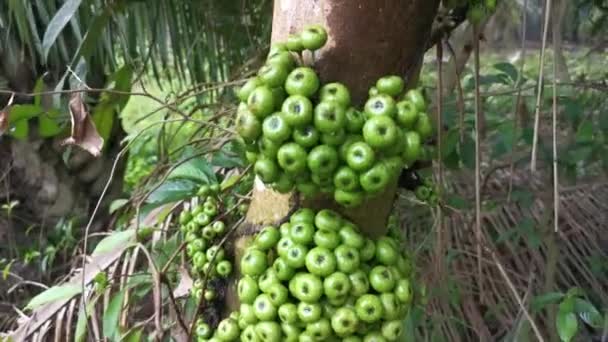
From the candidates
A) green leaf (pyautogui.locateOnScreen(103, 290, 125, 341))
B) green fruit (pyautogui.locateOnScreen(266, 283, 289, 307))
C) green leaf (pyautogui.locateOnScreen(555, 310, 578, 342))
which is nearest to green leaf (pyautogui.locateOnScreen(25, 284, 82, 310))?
green leaf (pyautogui.locateOnScreen(103, 290, 125, 341))

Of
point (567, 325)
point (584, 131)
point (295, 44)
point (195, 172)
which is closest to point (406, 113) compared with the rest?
point (295, 44)

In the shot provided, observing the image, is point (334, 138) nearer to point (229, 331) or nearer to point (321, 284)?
point (321, 284)

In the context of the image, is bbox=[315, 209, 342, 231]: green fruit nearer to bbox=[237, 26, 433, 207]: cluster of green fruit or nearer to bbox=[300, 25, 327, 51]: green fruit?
bbox=[237, 26, 433, 207]: cluster of green fruit

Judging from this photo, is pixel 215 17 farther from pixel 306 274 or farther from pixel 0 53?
pixel 306 274

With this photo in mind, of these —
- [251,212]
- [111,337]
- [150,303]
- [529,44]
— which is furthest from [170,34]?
[529,44]

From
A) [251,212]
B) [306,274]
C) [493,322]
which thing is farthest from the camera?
[493,322]

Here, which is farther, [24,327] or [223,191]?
[24,327]
